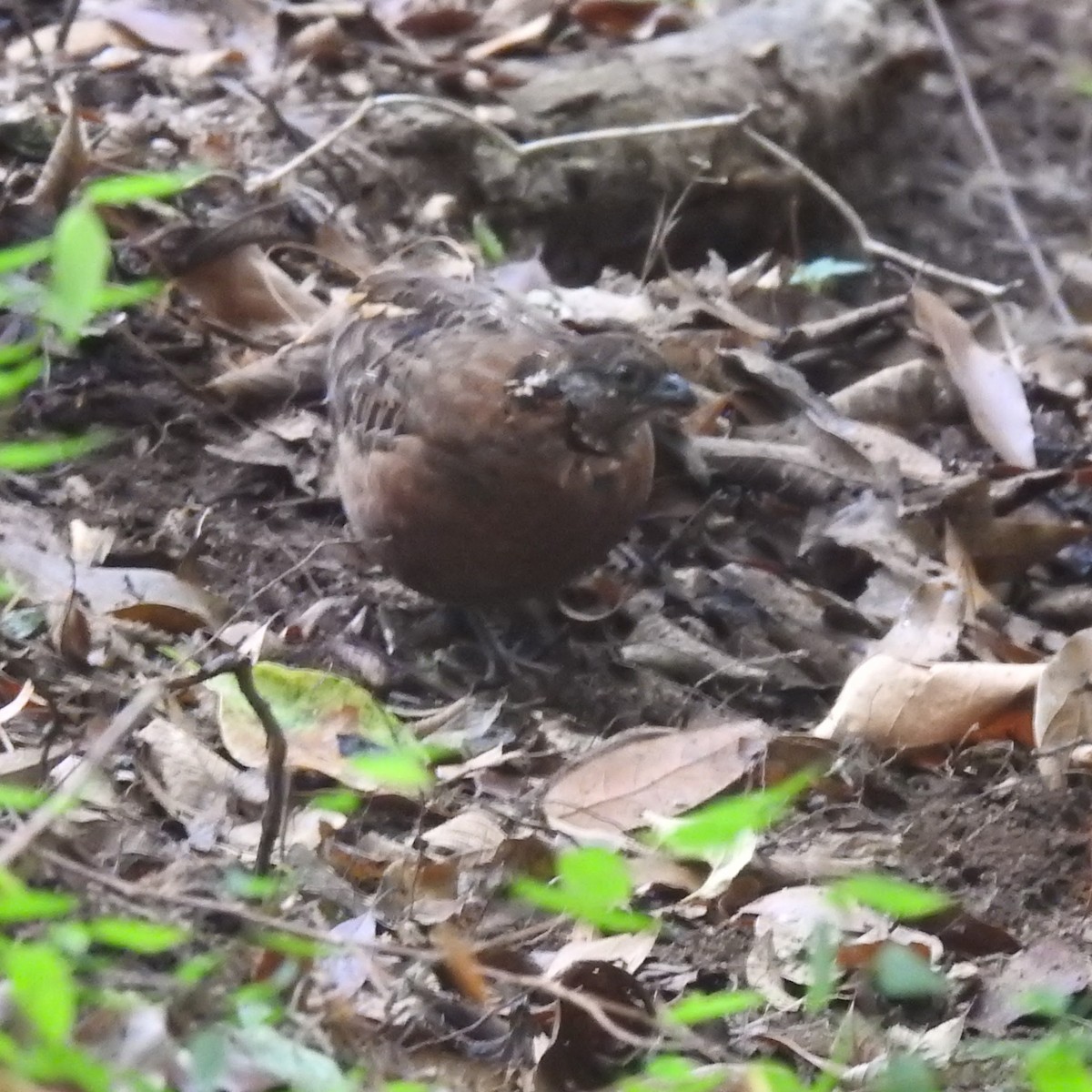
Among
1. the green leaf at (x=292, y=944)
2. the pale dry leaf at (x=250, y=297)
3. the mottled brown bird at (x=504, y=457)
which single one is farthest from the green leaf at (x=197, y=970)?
the pale dry leaf at (x=250, y=297)

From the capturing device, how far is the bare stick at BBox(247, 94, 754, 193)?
4695mm

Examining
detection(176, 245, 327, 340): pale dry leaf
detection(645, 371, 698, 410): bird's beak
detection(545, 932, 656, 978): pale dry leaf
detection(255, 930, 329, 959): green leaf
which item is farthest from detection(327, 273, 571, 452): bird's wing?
detection(255, 930, 329, 959): green leaf

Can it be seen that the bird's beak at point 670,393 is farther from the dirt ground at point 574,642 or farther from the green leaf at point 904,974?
the green leaf at point 904,974

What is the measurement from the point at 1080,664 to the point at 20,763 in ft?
6.23

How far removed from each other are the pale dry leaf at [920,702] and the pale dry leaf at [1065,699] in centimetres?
5

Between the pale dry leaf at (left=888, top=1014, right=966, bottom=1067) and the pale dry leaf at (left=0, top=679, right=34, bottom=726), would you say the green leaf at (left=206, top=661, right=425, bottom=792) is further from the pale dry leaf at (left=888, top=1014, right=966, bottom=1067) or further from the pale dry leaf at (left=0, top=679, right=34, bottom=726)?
the pale dry leaf at (left=888, top=1014, right=966, bottom=1067)

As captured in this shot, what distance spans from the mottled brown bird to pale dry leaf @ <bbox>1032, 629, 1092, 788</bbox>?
2.97 ft

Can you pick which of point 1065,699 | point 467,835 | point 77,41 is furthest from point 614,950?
point 77,41

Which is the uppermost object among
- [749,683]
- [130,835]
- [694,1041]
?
[694,1041]

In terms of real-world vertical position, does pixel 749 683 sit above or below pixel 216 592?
below

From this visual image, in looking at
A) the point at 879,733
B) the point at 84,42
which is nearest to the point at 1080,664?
the point at 879,733

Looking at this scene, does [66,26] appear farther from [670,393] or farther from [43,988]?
[43,988]

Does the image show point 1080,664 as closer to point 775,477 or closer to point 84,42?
point 775,477

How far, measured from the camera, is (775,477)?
13.8 ft
